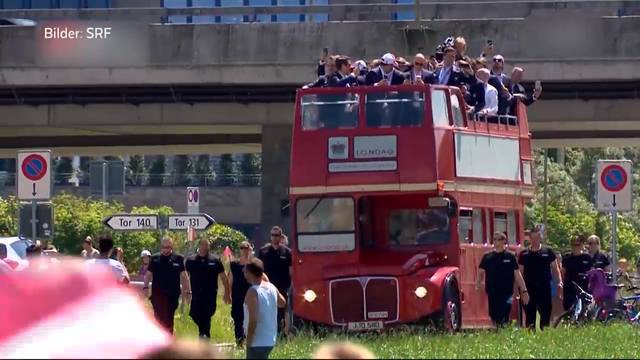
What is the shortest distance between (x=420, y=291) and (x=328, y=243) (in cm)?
158

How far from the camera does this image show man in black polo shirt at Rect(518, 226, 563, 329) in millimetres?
23078

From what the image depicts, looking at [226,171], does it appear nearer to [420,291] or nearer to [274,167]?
[274,167]

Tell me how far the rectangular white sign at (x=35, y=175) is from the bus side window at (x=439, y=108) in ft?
19.4

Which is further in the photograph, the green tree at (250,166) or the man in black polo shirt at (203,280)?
the green tree at (250,166)

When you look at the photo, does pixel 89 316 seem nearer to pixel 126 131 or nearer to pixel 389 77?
pixel 389 77

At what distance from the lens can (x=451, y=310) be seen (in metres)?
22.1

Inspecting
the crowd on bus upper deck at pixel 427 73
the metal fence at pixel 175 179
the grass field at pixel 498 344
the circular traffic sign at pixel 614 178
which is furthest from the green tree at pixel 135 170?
the grass field at pixel 498 344

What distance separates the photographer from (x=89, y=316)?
6738 millimetres

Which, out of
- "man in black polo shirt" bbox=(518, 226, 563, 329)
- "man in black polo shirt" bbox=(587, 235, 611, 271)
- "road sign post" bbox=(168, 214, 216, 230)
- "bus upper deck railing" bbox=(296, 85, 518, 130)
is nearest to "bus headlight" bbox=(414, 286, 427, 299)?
"man in black polo shirt" bbox=(518, 226, 563, 329)

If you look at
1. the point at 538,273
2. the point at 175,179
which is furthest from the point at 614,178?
the point at 175,179

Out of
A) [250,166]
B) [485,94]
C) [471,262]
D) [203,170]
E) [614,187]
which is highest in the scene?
[250,166]

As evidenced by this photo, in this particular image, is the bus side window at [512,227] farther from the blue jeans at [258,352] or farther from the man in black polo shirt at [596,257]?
the blue jeans at [258,352]

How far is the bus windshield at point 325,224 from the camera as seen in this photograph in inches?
890

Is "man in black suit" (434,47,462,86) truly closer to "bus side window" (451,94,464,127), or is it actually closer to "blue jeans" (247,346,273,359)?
"bus side window" (451,94,464,127)
